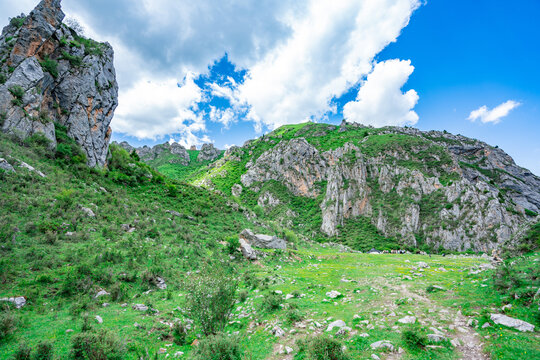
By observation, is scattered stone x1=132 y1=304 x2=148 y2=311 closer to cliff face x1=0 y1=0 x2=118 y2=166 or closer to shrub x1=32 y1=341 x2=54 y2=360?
shrub x1=32 y1=341 x2=54 y2=360

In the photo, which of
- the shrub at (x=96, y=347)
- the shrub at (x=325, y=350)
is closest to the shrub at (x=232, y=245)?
the shrub at (x=96, y=347)

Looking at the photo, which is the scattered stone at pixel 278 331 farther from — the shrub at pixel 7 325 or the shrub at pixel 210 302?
the shrub at pixel 7 325

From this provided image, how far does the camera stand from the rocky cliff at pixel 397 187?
250ft

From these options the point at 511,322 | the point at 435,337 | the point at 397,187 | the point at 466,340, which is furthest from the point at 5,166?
the point at 397,187

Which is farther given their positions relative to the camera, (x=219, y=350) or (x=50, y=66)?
(x=50, y=66)

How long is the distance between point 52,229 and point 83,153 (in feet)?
68.9

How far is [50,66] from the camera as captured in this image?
103 feet

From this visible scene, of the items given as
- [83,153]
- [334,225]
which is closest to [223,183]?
[334,225]

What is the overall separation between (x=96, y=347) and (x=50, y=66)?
44175 millimetres

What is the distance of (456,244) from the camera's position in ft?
243

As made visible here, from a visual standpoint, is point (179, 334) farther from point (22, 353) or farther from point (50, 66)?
point (50, 66)

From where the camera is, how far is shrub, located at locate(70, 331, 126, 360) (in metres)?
7.28

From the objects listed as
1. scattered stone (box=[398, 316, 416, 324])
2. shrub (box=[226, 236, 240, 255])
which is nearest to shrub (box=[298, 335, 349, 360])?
scattered stone (box=[398, 316, 416, 324])

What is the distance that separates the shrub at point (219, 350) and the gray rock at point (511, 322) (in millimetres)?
9535
